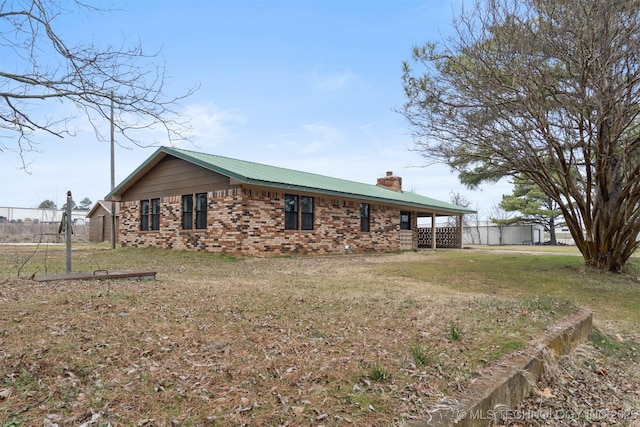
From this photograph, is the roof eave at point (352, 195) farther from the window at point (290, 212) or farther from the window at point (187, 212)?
the window at point (187, 212)

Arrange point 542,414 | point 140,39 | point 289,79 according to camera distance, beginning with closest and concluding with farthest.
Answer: point 542,414
point 140,39
point 289,79

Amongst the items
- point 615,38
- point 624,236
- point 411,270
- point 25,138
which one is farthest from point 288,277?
point 624,236

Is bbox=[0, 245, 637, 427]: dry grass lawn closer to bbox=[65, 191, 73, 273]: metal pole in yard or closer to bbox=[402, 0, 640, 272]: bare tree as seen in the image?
bbox=[65, 191, 73, 273]: metal pole in yard

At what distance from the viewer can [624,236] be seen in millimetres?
10914

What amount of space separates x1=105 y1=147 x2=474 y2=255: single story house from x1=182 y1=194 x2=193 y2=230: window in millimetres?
39

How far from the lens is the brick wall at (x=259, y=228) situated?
45.3ft

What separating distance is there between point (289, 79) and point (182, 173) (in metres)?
6.09

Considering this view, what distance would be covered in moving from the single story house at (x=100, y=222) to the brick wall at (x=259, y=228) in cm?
769

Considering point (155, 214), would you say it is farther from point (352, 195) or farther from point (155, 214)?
point (352, 195)

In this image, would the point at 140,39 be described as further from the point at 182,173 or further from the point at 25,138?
the point at 182,173

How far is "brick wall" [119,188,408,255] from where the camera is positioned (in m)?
13.8

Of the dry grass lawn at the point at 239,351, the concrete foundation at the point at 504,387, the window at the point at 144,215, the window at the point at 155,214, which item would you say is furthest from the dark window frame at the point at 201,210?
the concrete foundation at the point at 504,387

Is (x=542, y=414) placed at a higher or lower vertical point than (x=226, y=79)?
lower

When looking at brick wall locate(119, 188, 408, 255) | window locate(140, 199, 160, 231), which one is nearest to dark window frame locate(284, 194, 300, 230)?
brick wall locate(119, 188, 408, 255)
